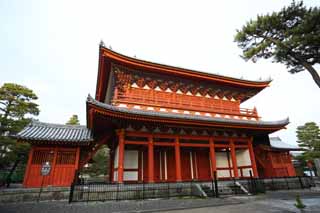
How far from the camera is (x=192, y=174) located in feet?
49.2

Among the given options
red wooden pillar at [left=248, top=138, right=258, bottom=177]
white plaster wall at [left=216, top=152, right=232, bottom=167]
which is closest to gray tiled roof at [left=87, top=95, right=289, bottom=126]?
red wooden pillar at [left=248, top=138, right=258, bottom=177]

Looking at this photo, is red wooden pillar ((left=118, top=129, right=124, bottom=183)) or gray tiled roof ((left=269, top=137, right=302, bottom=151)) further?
gray tiled roof ((left=269, top=137, right=302, bottom=151))

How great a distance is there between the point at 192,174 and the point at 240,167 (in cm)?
431

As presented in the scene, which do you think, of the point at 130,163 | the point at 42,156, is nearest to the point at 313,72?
the point at 130,163

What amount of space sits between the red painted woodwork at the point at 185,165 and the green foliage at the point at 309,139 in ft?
70.0

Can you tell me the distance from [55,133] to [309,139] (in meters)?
33.4

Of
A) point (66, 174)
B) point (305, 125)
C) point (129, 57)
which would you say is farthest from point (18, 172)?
point (305, 125)

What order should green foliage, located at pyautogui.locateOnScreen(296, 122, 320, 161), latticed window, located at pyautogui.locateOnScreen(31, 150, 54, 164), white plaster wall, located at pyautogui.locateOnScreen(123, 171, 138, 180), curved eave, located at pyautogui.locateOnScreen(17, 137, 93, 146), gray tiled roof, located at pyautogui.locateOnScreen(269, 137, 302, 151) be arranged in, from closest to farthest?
curved eave, located at pyautogui.locateOnScreen(17, 137, 93, 146), latticed window, located at pyautogui.locateOnScreen(31, 150, 54, 164), white plaster wall, located at pyautogui.locateOnScreen(123, 171, 138, 180), gray tiled roof, located at pyautogui.locateOnScreen(269, 137, 302, 151), green foliage, located at pyautogui.locateOnScreen(296, 122, 320, 161)

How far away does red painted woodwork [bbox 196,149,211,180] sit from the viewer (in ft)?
50.1

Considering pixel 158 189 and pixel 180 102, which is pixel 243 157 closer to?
pixel 180 102

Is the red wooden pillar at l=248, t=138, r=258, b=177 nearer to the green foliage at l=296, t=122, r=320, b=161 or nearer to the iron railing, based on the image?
the iron railing

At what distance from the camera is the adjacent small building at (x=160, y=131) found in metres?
11.4

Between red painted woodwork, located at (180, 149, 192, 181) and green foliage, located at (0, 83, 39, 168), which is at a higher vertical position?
green foliage, located at (0, 83, 39, 168)

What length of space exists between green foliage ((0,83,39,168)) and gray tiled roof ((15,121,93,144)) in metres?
6.53
